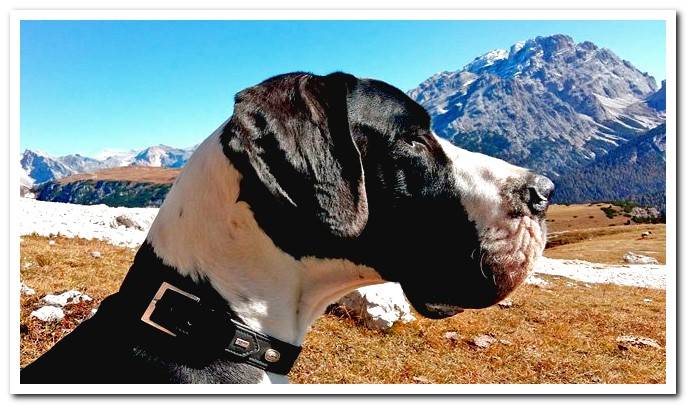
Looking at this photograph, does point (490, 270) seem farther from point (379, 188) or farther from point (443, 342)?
point (443, 342)

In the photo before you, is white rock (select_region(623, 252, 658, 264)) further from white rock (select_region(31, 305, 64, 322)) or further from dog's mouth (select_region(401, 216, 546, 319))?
dog's mouth (select_region(401, 216, 546, 319))

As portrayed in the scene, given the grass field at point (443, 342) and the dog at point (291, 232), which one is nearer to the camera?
the dog at point (291, 232)

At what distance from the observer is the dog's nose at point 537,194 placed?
2619 mm

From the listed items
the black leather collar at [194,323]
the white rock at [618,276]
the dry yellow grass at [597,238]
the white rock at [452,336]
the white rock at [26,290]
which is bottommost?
the dry yellow grass at [597,238]

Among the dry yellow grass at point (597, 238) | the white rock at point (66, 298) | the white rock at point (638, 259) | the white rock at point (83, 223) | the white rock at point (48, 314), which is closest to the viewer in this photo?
the white rock at point (48, 314)

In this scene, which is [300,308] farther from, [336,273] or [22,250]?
[22,250]

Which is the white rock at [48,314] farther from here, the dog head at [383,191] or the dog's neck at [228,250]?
the dog head at [383,191]

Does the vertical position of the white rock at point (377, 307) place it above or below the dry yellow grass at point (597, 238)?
above

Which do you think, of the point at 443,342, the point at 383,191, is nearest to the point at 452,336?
the point at 443,342

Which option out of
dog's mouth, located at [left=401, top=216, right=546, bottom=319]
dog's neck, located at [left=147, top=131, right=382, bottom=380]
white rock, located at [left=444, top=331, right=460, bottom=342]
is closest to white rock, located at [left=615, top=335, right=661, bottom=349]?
white rock, located at [left=444, top=331, right=460, bottom=342]

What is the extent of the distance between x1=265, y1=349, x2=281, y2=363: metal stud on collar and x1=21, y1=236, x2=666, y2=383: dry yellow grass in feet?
14.9

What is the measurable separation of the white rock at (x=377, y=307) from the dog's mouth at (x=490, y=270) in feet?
19.1
